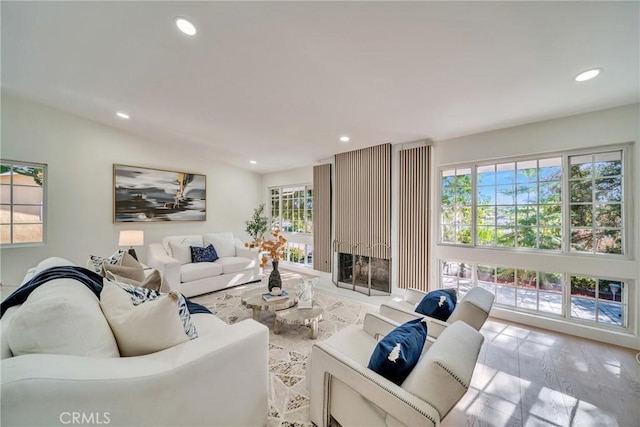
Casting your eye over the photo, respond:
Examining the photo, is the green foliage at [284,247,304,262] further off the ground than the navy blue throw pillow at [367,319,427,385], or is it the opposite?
the navy blue throw pillow at [367,319,427,385]

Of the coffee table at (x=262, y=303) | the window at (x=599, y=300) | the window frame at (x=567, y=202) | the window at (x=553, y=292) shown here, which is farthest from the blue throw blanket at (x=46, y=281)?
the window at (x=599, y=300)

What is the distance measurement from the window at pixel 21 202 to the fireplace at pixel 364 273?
477 cm

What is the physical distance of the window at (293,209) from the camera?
560cm

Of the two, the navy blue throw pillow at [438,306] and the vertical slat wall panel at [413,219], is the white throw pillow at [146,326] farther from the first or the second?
the vertical slat wall panel at [413,219]

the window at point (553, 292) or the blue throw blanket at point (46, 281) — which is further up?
the blue throw blanket at point (46, 281)

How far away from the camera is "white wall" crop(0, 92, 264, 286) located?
3.32m

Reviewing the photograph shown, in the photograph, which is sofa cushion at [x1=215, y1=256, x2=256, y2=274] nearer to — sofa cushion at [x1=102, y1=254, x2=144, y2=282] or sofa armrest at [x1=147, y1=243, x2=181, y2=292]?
sofa armrest at [x1=147, y1=243, x2=181, y2=292]

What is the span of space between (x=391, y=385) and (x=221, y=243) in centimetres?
435

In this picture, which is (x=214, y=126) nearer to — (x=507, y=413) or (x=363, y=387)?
(x=363, y=387)

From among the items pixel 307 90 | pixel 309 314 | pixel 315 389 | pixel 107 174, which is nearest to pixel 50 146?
pixel 107 174

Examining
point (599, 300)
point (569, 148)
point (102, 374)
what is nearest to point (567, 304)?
point (599, 300)

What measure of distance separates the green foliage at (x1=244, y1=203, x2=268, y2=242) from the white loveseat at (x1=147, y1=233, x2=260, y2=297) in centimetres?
88

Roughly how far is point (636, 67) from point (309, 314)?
137 inches

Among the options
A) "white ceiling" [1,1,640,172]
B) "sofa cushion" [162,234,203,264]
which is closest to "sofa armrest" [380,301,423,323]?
"white ceiling" [1,1,640,172]
